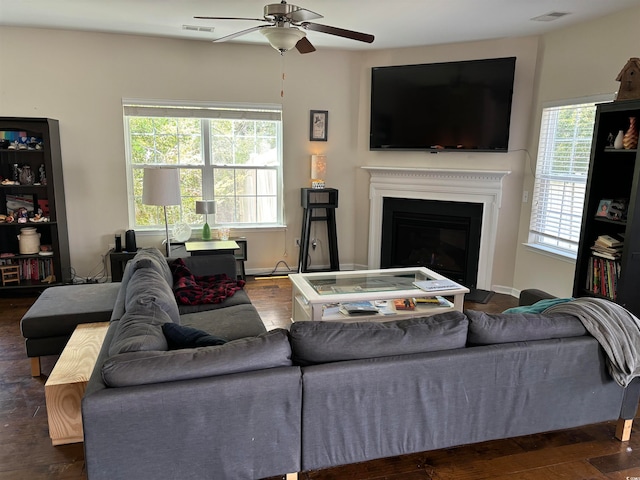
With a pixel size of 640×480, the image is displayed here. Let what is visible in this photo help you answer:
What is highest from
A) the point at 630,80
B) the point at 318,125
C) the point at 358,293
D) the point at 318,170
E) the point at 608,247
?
the point at 630,80

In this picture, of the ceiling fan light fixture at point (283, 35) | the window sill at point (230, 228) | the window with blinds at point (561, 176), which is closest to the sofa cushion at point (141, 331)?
the ceiling fan light fixture at point (283, 35)

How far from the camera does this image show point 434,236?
214 inches

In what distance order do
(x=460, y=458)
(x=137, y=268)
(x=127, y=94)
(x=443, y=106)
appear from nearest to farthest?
1. (x=460, y=458)
2. (x=137, y=268)
3. (x=127, y=94)
4. (x=443, y=106)

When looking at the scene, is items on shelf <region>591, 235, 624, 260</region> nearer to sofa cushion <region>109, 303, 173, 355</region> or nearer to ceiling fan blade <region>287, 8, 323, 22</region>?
ceiling fan blade <region>287, 8, 323, 22</region>

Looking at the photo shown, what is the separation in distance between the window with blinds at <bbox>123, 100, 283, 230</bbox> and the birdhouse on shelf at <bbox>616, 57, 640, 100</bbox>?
133 inches

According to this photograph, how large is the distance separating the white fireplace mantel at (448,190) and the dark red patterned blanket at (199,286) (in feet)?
7.99

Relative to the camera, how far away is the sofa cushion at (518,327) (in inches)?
83.7

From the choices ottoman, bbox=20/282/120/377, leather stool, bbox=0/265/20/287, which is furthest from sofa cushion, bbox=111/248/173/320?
leather stool, bbox=0/265/20/287

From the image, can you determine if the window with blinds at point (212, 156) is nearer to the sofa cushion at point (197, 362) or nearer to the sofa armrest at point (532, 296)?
the sofa armrest at point (532, 296)

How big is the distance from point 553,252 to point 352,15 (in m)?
2.89

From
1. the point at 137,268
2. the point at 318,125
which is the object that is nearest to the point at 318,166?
the point at 318,125

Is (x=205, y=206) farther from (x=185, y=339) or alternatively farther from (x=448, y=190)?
(x=185, y=339)

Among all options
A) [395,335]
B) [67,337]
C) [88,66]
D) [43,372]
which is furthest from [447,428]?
[88,66]

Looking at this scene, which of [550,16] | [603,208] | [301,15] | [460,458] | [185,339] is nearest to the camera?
[185,339]
